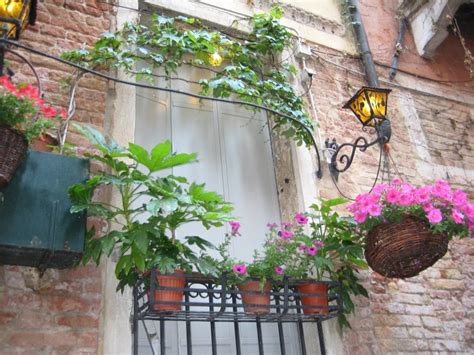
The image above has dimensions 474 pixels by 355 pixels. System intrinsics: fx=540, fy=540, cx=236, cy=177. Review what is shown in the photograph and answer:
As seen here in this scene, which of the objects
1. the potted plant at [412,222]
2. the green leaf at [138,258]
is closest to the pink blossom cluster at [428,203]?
the potted plant at [412,222]

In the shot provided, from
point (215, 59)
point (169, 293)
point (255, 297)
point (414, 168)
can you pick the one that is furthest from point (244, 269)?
point (414, 168)

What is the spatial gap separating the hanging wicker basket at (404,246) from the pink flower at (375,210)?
11 cm

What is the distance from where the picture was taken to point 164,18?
159 inches

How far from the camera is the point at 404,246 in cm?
311

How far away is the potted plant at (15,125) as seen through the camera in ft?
7.89

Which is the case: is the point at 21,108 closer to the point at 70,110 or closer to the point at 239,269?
the point at 70,110

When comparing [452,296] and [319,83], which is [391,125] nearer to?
[319,83]

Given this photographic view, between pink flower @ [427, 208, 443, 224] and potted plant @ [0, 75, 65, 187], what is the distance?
2.13m

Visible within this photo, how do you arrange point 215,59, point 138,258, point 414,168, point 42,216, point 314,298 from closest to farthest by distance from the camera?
point 42,216
point 138,258
point 314,298
point 215,59
point 414,168

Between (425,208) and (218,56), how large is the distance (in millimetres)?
1960

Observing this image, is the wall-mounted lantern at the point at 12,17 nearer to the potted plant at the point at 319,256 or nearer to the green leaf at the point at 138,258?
the green leaf at the point at 138,258

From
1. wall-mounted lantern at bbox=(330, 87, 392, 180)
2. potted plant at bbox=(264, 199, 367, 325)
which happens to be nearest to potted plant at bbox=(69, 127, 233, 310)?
potted plant at bbox=(264, 199, 367, 325)

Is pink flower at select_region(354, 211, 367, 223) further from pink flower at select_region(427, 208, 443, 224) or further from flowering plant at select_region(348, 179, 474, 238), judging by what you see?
pink flower at select_region(427, 208, 443, 224)

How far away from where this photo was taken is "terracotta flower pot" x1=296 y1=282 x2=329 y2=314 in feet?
10.8
